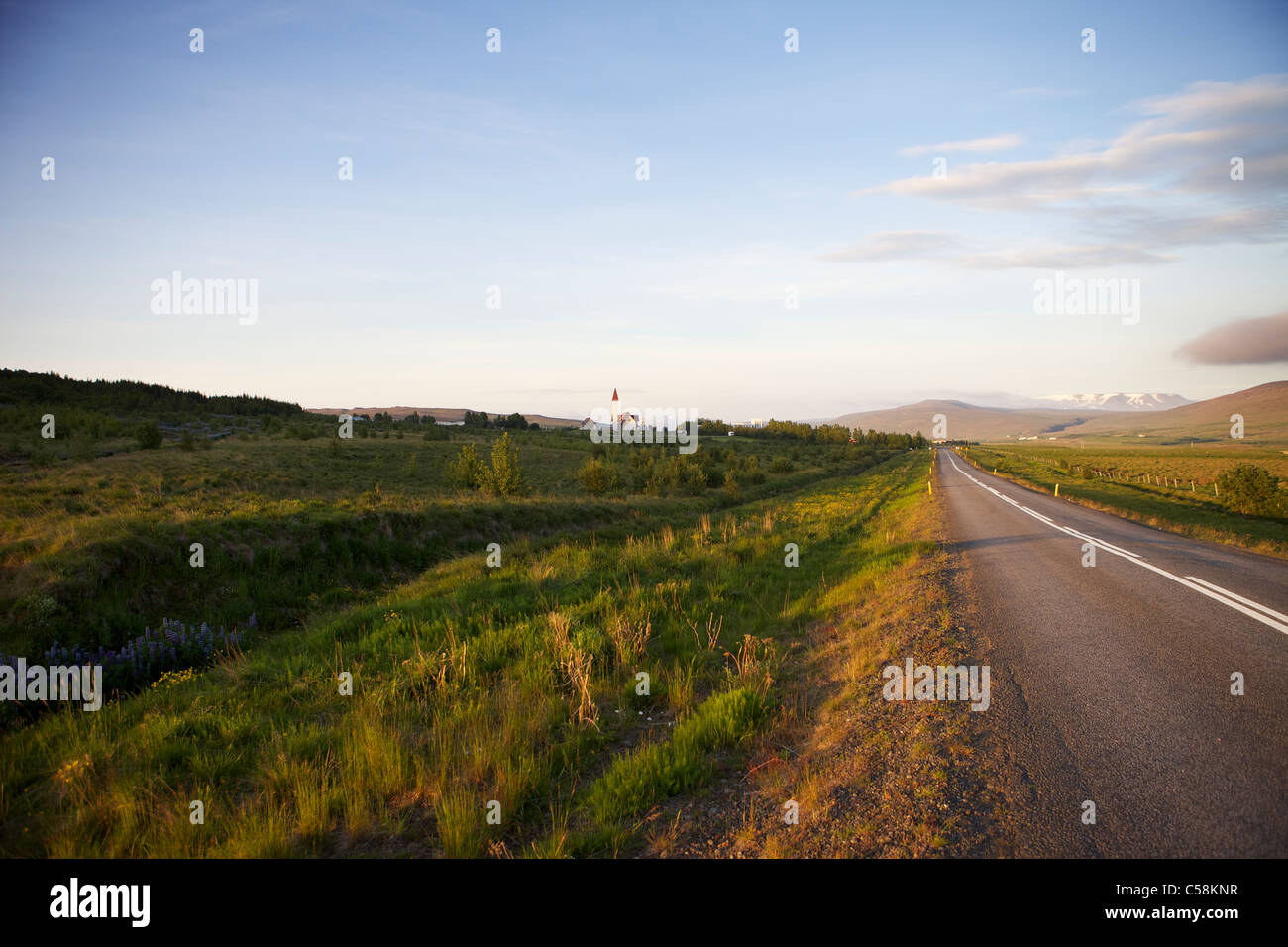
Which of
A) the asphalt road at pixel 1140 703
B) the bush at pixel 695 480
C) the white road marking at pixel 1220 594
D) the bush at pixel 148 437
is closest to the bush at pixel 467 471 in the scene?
the bush at pixel 695 480

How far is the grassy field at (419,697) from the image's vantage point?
4.05 meters

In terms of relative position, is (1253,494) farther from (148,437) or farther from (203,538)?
(148,437)

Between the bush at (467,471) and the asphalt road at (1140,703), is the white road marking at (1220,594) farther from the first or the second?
the bush at (467,471)

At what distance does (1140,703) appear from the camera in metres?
4.93

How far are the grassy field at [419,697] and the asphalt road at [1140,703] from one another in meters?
2.22

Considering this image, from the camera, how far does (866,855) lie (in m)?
3.34

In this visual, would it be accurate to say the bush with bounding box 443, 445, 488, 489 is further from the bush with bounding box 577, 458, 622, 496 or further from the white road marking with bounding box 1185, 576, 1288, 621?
the white road marking with bounding box 1185, 576, 1288, 621

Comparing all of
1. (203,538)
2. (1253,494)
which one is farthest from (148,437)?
(1253,494)

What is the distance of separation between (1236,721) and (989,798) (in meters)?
2.79

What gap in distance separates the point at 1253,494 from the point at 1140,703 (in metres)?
39.4

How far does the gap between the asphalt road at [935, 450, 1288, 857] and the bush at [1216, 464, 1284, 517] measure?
28.3m
